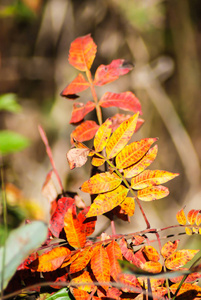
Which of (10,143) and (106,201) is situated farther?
(10,143)

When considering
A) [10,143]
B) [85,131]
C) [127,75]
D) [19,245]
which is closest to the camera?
[19,245]

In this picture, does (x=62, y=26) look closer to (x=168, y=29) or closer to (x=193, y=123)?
(x=168, y=29)

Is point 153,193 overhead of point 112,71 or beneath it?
beneath

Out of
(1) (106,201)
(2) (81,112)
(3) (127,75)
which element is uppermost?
(3) (127,75)

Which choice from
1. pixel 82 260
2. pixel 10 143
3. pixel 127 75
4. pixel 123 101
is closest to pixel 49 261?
pixel 82 260

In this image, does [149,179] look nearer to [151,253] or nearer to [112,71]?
[151,253]

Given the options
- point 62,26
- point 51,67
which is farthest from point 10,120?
point 62,26

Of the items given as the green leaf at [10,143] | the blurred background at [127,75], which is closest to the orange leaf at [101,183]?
the green leaf at [10,143]
